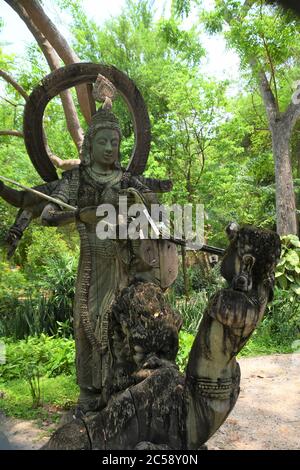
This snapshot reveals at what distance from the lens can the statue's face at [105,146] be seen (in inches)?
120

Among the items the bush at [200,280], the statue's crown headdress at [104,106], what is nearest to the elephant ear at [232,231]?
the statue's crown headdress at [104,106]

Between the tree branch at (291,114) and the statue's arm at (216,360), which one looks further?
the tree branch at (291,114)

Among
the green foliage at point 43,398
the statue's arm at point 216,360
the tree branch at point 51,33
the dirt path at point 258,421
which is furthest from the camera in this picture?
the tree branch at point 51,33

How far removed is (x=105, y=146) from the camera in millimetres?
3049

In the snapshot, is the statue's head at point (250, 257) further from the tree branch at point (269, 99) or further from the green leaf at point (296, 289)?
the tree branch at point (269, 99)

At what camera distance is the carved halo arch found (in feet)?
10.3

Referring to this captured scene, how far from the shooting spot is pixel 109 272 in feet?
10.2

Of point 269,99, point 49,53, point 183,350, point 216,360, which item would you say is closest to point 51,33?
point 49,53

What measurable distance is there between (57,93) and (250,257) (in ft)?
6.68

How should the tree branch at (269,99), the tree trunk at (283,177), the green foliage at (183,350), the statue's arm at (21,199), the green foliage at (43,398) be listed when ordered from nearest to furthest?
the statue's arm at (21,199) < the green foliage at (43,398) < the green foliage at (183,350) < the tree trunk at (283,177) < the tree branch at (269,99)

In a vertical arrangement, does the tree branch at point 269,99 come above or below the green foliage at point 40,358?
above

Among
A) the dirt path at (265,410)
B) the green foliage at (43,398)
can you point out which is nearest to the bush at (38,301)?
the green foliage at (43,398)

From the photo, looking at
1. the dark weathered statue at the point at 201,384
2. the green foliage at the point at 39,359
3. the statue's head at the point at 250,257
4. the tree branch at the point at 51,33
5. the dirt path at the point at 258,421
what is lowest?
the dirt path at the point at 258,421

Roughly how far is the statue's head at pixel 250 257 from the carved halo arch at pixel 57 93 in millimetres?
1681
